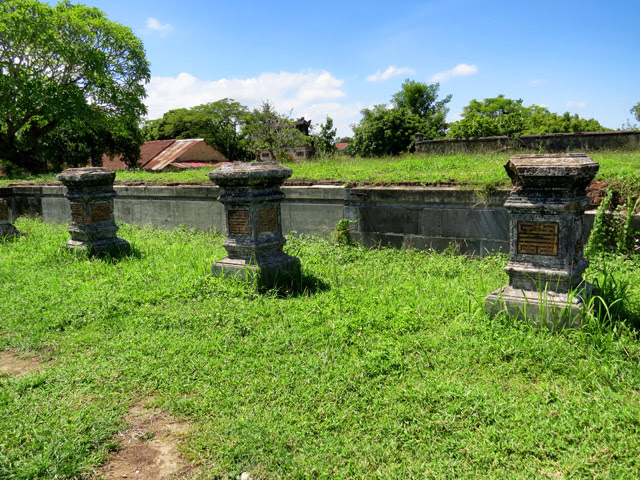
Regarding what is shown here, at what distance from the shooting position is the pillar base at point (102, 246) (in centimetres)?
630

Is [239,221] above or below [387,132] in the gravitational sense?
below

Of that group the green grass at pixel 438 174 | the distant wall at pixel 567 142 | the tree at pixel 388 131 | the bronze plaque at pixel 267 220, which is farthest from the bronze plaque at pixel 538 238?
the tree at pixel 388 131

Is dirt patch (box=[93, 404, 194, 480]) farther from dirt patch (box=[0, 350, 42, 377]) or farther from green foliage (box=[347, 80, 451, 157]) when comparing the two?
green foliage (box=[347, 80, 451, 157])

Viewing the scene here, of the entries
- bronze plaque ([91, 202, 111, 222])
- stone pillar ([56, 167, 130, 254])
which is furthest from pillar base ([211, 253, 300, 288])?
→ bronze plaque ([91, 202, 111, 222])

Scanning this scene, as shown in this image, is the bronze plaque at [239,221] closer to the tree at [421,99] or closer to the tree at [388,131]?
the tree at [388,131]

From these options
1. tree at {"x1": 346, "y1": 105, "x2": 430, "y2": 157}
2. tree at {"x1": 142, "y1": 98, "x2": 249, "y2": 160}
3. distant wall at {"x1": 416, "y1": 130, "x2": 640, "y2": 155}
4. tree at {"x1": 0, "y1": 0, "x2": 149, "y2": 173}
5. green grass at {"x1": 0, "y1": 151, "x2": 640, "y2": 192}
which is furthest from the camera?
tree at {"x1": 142, "y1": 98, "x2": 249, "y2": 160}

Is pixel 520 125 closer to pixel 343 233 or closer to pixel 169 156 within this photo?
pixel 169 156

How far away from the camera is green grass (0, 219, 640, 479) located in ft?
7.06

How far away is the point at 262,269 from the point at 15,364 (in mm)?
2155

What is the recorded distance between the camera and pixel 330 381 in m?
2.80

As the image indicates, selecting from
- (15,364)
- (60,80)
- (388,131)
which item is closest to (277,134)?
(60,80)

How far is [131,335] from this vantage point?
367 centimetres

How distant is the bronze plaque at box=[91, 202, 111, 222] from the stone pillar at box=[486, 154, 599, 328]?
5.46 meters

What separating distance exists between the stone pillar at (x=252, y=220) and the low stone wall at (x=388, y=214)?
1657 mm
